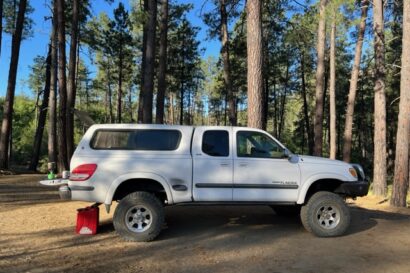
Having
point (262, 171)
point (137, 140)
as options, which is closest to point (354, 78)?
point (262, 171)

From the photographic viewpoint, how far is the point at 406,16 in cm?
1379

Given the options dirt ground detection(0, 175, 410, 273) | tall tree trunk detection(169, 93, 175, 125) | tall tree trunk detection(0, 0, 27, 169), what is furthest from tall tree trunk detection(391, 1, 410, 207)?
tall tree trunk detection(169, 93, 175, 125)

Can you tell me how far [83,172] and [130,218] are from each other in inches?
45.2

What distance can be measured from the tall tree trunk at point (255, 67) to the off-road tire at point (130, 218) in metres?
4.68

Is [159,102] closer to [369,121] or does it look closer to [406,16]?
[406,16]

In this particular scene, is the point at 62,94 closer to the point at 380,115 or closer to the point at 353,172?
the point at 380,115

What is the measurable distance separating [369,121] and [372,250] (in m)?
50.1

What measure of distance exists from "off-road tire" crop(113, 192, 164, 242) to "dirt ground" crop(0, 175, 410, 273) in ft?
0.53

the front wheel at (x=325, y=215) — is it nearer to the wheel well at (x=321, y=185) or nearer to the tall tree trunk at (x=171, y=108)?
the wheel well at (x=321, y=185)

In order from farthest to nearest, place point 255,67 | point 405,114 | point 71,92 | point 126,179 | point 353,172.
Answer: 1. point 71,92
2. point 405,114
3. point 255,67
4. point 353,172
5. point 126,179

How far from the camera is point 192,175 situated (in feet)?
24.7

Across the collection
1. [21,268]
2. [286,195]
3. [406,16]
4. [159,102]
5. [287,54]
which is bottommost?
[21,268]

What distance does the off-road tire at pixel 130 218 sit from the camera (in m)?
7.35

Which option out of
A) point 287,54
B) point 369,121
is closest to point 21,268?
point 287,54
